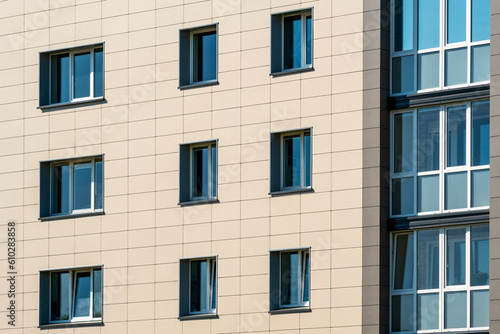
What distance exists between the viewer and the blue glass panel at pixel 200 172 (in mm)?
36656

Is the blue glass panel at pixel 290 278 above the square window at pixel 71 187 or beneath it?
beneath

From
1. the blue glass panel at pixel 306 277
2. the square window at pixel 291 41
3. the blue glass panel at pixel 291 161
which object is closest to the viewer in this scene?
the blue glass panel at pixel 306 277

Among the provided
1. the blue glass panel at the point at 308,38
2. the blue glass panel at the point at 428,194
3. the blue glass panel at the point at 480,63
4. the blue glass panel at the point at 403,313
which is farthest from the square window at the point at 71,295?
Result: the blue glass panel at the point at 480,63

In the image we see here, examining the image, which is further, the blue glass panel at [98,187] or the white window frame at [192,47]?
the blue glass panel at [98,187]

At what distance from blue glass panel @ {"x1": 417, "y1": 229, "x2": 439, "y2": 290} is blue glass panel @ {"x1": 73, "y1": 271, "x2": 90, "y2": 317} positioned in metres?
10.3

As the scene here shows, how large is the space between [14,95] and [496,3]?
15.5m

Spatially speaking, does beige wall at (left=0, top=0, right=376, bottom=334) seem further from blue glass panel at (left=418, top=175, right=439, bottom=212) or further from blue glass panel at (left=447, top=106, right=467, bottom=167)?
blue glass panel at (left=447, top=106, right=467, bottom=167)

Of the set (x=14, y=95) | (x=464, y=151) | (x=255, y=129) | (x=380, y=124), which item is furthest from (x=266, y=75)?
(x=14, y=95)

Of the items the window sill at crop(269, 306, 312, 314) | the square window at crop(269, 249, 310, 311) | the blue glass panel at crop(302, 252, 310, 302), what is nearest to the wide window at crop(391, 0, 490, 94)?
the blue glass panel at crop(302, 252, 310, 302)

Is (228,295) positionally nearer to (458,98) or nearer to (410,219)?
(410,219)

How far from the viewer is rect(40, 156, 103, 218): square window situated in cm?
3841

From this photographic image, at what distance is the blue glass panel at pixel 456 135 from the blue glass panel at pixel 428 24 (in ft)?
6.40

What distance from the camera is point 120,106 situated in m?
37.9

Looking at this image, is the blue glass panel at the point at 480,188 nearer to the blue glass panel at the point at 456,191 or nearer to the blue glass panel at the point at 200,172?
the blue glass panel at the point at 456,191
